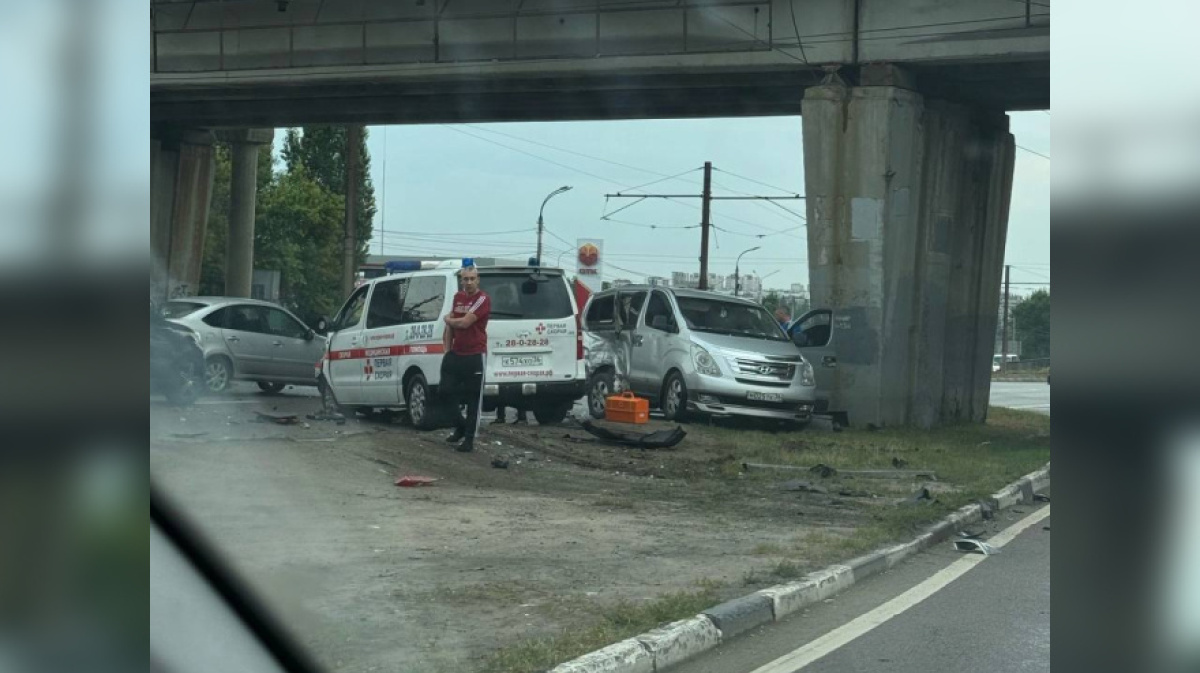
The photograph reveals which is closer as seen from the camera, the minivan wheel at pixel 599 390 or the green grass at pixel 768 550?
the green grass at pixel 768 550

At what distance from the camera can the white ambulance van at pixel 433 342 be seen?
1429cm

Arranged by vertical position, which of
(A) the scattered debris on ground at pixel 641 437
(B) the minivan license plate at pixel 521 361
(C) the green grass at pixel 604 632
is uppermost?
(B) the minivan license plate at pixel 521 361

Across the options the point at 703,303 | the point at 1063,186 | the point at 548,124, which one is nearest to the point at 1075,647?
the point at 1063,186

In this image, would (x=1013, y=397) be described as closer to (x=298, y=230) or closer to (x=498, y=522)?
(x=498, y=522)

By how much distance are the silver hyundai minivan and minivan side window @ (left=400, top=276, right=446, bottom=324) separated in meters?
3.71

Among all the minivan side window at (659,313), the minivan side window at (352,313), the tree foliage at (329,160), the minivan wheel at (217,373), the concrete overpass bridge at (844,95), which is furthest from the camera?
the concrete overpass bridge at (844,95)

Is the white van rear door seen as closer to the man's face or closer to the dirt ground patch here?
the dirt ground patch

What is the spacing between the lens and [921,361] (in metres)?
21.7

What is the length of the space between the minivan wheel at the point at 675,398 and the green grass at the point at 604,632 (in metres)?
10.6

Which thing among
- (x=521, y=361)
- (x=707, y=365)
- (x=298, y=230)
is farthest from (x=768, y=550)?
(x=707, y=365)

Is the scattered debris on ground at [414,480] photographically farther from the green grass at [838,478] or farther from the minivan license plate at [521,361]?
the minivan license plate at [521,361]

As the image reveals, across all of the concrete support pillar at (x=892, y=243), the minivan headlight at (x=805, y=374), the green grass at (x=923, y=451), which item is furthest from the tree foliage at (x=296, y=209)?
the concrete support pillar at (x=892, y=243)

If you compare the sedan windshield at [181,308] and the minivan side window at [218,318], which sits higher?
the sedan windshield at [181,308]

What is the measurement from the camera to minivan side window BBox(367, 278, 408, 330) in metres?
14.7
